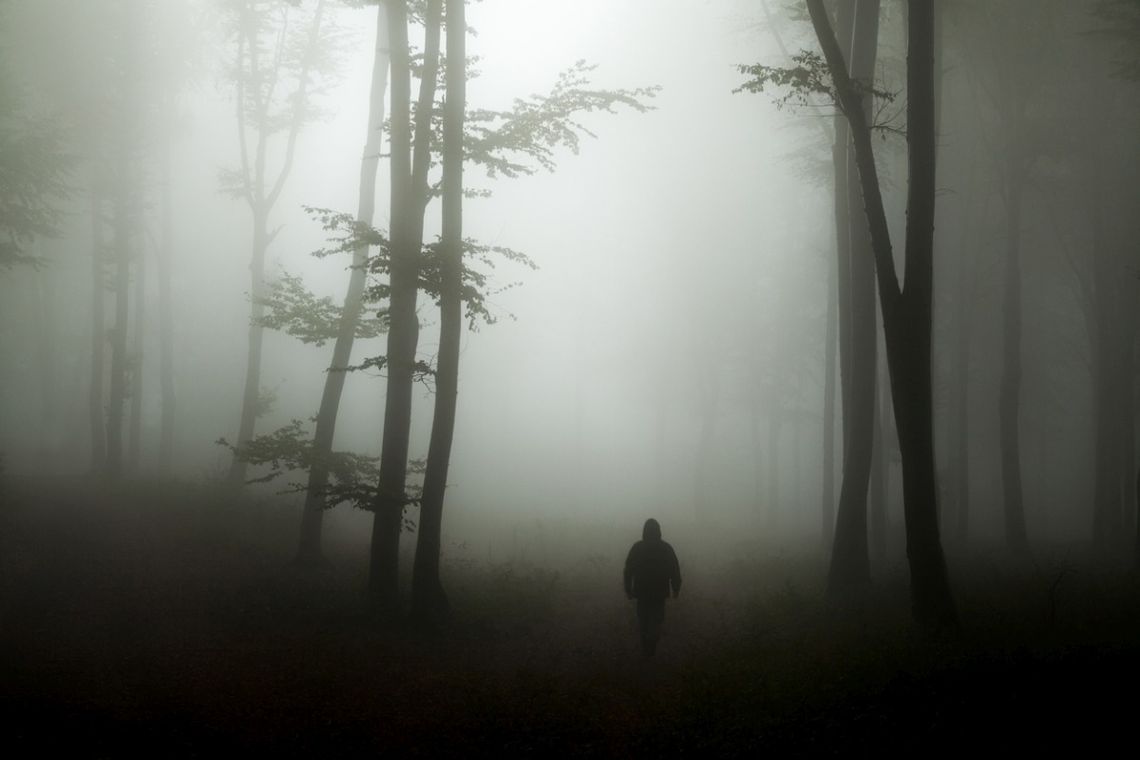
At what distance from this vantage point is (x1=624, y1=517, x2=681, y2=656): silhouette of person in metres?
9.13

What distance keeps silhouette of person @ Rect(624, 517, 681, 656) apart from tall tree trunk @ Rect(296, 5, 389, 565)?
5.78m

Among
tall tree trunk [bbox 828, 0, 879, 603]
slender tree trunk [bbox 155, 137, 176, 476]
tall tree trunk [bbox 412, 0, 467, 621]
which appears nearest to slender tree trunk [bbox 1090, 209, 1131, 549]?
tall tree trunk [bbox 828, 0, 879, 603]

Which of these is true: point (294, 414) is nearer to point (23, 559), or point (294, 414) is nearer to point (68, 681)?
point (23, 559)

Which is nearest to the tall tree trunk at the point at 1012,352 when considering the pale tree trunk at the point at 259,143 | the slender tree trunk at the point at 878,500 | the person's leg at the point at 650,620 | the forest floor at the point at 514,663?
the slender tree trunk at the point at 878,500

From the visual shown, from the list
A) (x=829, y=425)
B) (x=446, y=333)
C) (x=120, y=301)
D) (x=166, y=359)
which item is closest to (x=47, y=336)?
(x=166, y=359)

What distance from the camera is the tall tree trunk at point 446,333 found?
9.72 meters

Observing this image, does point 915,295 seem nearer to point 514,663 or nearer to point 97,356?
point 514,663

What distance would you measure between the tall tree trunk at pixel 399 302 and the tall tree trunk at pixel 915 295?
224 inches

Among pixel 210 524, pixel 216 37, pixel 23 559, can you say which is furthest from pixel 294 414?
pixel 23 559

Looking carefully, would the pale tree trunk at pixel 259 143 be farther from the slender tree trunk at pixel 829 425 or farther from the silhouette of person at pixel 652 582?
the slender tree trunk at pixel 829 425

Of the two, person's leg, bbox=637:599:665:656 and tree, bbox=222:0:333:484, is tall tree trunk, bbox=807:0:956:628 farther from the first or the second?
tree, bbox=222:0:333:484

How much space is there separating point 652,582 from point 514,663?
2122 mm

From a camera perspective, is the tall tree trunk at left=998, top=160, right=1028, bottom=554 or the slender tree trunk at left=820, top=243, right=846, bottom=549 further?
the slender tree trunk at left=820, top=243, right=846, bottom=549

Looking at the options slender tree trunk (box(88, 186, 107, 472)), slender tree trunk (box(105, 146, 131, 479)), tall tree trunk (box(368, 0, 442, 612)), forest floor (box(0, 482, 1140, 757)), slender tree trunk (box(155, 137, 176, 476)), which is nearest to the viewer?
forest floor (box(0, 482, 1140, 757))
